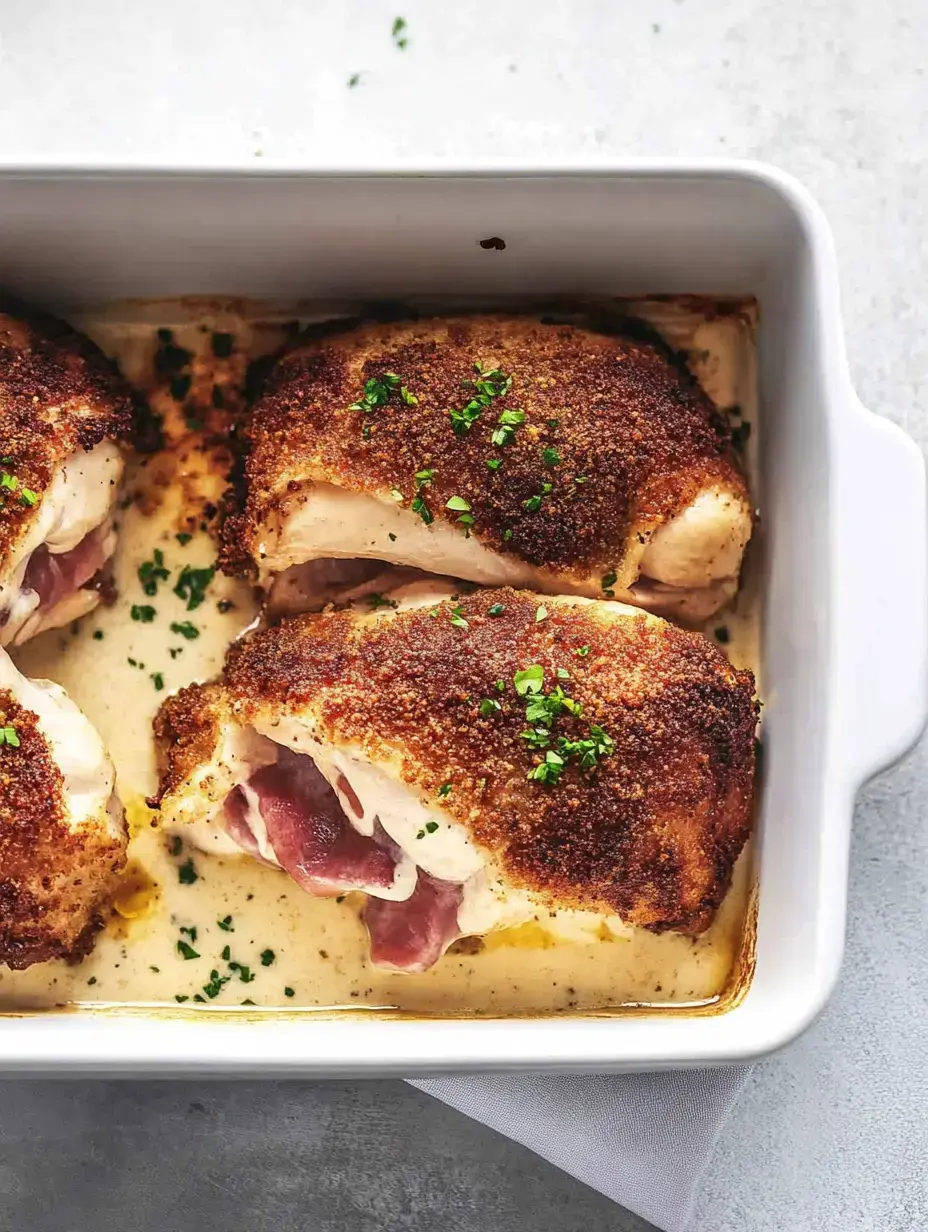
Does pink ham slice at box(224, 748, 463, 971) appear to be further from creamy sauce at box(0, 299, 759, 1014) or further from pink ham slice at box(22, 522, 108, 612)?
pink ham slice at box(22, 522, 108, 612)

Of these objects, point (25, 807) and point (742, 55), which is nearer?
point (25, 807)

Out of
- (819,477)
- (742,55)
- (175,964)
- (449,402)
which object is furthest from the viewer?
(742,55)

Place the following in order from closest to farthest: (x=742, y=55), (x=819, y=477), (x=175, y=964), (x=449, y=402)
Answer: (x=819, y=477) < (x=449, y=402) < (x=175, y=964) < (x=742, y=55)

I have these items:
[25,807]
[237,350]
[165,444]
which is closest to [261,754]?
[25,807]

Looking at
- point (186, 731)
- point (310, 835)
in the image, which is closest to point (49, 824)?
point (186, 731)

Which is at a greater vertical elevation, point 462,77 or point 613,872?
point 462,77

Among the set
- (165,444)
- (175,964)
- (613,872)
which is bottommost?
(175,964)

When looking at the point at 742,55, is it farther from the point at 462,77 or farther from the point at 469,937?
the point at 469,937
